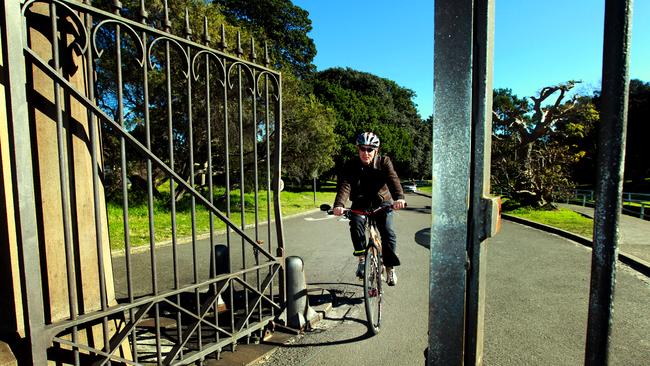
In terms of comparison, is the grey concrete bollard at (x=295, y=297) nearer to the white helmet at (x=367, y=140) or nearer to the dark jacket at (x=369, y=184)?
the dark jacket at (x=369, y=184)

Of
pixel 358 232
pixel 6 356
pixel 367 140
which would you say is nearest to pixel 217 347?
pixel 6 356

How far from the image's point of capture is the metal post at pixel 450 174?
1.09 meters

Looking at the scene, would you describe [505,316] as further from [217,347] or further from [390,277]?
[217,347]

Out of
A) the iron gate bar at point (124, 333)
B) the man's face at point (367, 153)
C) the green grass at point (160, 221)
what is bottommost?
the green grass at point (160, 221)

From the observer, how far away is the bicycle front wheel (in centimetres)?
400

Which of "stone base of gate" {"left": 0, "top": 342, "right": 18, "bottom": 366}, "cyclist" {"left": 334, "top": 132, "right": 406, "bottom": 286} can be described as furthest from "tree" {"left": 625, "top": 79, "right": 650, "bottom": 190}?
"stone base of gate" {"left": 0, "top": 342, "right": 18, "bottom": 366}

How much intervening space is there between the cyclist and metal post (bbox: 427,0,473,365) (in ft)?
11.0

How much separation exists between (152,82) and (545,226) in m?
13.5

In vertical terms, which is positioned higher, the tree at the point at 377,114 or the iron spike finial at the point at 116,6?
the tree at the point at 377,114

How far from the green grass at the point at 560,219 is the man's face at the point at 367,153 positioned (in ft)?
24.2

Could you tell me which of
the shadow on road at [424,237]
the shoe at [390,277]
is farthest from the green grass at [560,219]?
the shadow on road at [424,237]

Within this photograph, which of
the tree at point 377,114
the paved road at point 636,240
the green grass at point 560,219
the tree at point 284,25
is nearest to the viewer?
the paved road at point 636,240

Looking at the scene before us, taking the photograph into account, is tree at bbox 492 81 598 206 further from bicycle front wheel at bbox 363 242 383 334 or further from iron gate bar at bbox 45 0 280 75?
iron gate bar at bbox 45 0 280 75

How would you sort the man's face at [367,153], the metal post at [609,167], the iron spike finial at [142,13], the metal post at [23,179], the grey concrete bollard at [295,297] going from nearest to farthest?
the metal post at [609,167]
the metal post at [23,179]
the iron spike finial at [142,13]
the grey concrete bollard at [295,297]
the man's face at [367,153]
